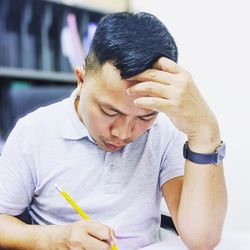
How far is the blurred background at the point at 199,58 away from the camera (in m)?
1.48

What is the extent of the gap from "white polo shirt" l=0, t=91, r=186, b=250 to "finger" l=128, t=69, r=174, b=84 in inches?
10.2

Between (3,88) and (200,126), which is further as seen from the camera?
(3,88)

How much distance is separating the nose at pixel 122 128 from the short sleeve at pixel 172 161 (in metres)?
0.22

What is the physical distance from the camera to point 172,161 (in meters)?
1.06

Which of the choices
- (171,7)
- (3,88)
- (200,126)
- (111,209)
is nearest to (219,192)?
(200,126)

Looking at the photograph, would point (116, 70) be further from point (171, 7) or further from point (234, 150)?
point (171, 7)

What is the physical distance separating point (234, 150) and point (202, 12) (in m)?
0.60

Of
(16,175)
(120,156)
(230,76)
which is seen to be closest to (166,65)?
(120,156)

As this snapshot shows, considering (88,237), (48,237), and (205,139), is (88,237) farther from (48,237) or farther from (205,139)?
(205,139)

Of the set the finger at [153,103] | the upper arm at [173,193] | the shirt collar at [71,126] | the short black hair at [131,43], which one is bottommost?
the upper arm at [173,193]

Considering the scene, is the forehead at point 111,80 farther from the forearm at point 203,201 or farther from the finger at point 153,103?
the forearm at point 203,201

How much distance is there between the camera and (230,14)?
4.92ft

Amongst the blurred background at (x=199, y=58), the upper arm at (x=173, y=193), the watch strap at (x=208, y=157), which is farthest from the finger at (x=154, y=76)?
the blurred background at (x=199, y=58)

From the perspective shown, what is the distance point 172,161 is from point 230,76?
609 millimetres
